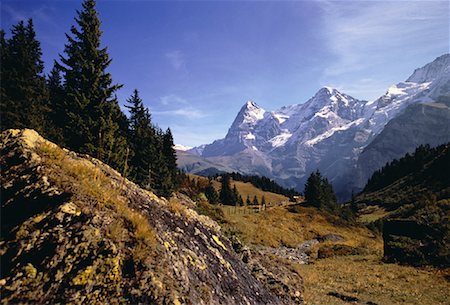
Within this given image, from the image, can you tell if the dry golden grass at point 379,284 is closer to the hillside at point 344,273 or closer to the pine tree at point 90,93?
the hillside at point 344,273

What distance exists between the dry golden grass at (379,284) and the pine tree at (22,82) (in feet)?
121

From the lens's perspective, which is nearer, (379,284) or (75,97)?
(379,284)

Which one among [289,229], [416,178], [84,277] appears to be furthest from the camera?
[416,178]

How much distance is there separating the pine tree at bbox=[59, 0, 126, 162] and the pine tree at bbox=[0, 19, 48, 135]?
35.5ft

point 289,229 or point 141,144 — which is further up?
point 141,144

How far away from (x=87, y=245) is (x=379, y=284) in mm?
20532

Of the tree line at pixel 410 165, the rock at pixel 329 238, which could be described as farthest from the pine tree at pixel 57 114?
the tree line at pixel 410 165

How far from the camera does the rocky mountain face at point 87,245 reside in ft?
20.4

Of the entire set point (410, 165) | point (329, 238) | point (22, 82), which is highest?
point (22, 82)

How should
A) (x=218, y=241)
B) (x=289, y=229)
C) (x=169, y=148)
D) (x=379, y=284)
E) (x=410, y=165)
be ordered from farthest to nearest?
(x=410, y=165) < (x=169, y=148) < (x=289, y=229) < (x=379, y=284) < (x=218, y=241)

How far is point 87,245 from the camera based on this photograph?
22.3 feet

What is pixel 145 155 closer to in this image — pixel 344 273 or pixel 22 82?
pixel 22 82

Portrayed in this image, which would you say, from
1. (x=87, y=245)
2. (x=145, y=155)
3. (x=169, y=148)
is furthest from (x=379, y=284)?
(x=169, y=148)

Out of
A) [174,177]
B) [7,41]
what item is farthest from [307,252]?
[7,41]
